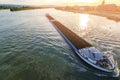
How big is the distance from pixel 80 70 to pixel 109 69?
562 centimetres

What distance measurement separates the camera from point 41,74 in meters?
24.9

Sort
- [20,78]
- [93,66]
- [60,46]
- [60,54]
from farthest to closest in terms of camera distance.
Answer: [60,46]
[60,54]
[93,66]
[20,78]

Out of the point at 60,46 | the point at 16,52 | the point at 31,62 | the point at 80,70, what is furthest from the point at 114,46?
the point at 16,52

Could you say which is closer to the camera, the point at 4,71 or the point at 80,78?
the point at 80,78

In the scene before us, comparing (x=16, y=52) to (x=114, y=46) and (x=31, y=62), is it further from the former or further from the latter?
(x=114, y=46)

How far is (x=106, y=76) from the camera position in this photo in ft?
79.4

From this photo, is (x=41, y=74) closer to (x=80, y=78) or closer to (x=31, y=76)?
(x=31, y=76)

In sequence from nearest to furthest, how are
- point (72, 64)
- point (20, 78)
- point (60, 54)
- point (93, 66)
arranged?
1. point (20, 78)
2. point (93, 66)
3. point (72, 64)
4. point (60, 54)

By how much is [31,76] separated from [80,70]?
32.4 ft

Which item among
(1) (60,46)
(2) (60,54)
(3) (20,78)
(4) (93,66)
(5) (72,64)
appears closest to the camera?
(3) (20,78)

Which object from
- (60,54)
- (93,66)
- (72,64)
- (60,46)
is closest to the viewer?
(93,66)

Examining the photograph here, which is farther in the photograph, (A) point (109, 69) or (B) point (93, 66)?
(B) point (93, 66)

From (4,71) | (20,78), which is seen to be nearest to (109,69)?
(20,78)

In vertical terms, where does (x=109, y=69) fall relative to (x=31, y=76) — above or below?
above
